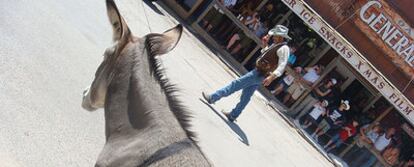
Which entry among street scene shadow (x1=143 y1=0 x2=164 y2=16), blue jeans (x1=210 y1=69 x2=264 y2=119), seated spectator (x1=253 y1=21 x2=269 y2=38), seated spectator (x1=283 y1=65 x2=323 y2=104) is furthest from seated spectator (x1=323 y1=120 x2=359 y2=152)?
blue jeans (x1=210 y1=69 x2=264 y2=119)

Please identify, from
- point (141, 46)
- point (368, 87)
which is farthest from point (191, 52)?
point (141, 46)

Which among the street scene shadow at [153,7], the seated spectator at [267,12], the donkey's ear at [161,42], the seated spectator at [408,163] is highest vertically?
the street scene shadow at [153,7]

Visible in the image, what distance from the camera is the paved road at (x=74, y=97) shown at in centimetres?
580

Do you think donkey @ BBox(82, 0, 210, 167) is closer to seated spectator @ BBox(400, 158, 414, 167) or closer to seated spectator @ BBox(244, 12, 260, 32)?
seated spectator @ BBox(400, 158, 414, 167)

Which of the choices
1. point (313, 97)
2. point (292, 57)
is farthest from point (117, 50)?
point (292, 57)

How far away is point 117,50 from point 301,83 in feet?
42.9

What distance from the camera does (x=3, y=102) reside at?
5980 mm

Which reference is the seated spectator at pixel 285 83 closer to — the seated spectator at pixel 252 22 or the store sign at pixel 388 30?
the seated spectator at pixel 252 22

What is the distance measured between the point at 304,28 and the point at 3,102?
510 inches

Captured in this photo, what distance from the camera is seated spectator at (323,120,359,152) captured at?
15898 millimetres

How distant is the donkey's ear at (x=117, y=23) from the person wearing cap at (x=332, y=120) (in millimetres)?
12302

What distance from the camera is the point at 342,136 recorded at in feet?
52.3

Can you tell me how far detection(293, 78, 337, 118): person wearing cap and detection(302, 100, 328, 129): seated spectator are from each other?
23cm

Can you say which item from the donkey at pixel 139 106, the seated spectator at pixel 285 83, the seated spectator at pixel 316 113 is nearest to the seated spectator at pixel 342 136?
the seated spectator at pixel 316 113
